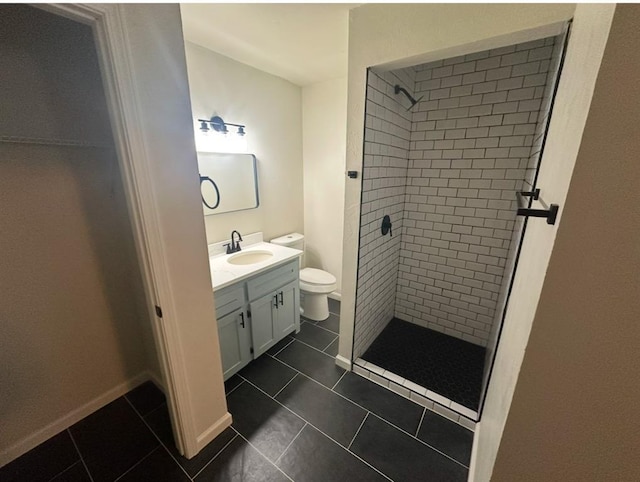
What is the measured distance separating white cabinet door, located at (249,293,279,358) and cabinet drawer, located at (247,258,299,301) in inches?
2.4

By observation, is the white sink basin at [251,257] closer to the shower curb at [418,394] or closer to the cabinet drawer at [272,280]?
the cabinet drawer at [272,280]

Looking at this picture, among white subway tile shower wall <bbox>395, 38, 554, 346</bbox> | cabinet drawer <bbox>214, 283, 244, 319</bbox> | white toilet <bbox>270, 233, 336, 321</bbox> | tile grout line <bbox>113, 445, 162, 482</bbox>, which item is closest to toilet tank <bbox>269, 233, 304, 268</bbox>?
white toilet <bbox>270, 233, 336, 321</bbox>

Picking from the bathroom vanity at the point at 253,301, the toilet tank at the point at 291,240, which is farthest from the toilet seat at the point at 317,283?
the toilet tank at the point at 291,240

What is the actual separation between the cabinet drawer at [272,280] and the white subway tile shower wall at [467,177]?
3.56 ft

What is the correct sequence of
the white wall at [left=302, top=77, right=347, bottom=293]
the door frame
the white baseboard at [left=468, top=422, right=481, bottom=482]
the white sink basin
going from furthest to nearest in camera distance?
the white wall at [left=302, top=77, right=347, bottom=293] < the white sink basin < the white baseboard at [left=468, top=422, right=481, bottom=482] < the door frame

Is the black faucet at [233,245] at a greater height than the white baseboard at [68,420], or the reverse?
the black faucet at [233,245]

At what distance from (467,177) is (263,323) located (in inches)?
79.1

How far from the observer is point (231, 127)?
221 cm

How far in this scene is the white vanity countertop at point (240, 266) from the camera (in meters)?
1.69

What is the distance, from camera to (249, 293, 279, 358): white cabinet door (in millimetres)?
1930

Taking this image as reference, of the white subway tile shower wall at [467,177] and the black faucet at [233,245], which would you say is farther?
the black faucet at [233,245]

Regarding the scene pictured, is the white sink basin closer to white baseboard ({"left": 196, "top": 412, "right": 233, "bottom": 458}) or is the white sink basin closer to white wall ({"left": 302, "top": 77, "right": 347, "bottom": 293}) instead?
white wall ({"left": 302, "top": 77, "right": 347, "bottom": 293})

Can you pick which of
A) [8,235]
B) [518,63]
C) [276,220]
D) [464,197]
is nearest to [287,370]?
[276,220]

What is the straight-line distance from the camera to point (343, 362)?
2018mm
